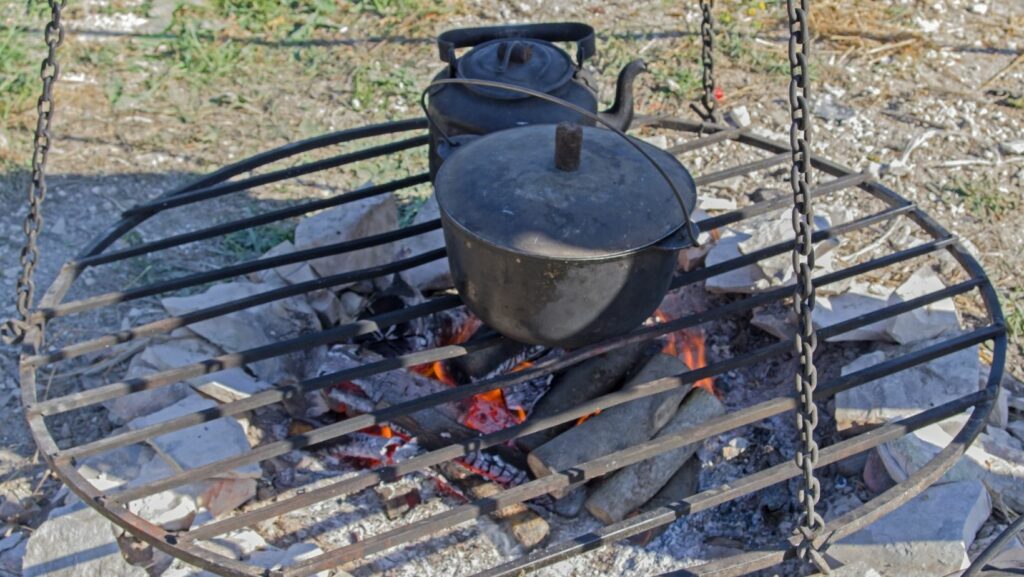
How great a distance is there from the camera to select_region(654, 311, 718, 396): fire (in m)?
3.37

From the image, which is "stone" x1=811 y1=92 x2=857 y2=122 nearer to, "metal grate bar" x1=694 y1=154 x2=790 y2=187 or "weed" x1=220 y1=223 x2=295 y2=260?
"metal grate bar" x1=694 y1=154 x2=790 y2=187

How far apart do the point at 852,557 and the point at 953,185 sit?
2.29 meters

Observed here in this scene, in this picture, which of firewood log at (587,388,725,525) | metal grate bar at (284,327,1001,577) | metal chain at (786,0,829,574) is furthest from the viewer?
firewood log at (587,388,725,525)

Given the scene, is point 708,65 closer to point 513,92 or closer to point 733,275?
point 733,275

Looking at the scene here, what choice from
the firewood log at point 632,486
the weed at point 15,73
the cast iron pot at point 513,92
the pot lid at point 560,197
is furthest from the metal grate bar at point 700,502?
the weed at point 15,73

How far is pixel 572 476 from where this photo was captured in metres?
2.55

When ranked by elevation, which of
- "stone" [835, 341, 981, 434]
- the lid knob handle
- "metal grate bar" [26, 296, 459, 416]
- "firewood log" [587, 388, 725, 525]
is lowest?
"firewood log" [587, 388, 725, 525]

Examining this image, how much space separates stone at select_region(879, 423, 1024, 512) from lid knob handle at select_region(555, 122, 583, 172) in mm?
1265

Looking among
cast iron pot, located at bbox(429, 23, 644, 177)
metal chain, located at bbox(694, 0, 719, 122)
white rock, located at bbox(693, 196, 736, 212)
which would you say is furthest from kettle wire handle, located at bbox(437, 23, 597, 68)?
white rock, located at bbox(693, 196, 736, 212)

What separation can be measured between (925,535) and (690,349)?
975 millimetres

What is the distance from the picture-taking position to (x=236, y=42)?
5.54 m

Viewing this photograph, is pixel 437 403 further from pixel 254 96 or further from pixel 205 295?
pixel 254 96

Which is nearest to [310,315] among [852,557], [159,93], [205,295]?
[205,295]

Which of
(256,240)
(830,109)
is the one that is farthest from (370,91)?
(830,109)
